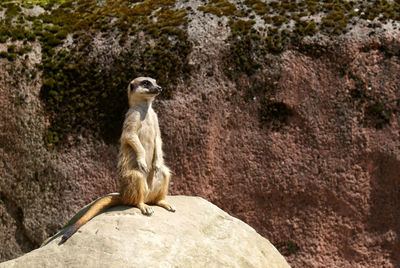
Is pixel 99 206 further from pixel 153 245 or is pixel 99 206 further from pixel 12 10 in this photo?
pixel 12 10

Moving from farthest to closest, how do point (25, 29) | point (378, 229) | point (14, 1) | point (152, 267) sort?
point (14, 1) < point (25, 29) < point (378, 229) < point (152, 267)

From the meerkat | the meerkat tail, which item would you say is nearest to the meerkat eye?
the meerkat

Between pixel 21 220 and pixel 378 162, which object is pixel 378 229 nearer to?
pixel 378 162

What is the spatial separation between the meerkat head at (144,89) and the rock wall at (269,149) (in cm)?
216

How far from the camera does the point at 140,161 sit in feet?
19.1

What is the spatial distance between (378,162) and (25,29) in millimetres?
5931

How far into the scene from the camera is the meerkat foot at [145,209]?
5684 millimetres

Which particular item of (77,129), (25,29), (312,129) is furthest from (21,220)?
(312,129)

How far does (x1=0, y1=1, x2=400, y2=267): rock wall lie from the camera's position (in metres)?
8.09

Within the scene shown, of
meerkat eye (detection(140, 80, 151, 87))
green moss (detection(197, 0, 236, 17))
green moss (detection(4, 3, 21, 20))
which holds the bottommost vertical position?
green moss (detection(197, 0, 236, 17))

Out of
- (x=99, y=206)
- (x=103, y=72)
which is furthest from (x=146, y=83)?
(x=103, y=72)

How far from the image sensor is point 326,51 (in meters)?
8.34

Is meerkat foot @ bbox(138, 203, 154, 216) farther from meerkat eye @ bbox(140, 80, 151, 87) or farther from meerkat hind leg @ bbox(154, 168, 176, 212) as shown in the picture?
meerkat eye @ bbox(140, 80, 151, 87)

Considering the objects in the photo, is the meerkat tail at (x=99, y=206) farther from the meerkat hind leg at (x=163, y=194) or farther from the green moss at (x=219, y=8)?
the green moss at (x=219, y=8)
